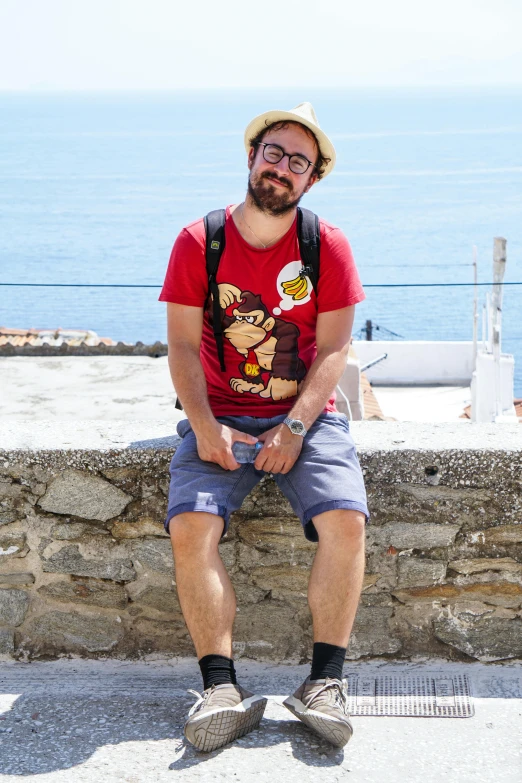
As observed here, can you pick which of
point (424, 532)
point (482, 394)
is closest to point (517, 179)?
point (482, 394)

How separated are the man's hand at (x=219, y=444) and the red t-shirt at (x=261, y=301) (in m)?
0.15

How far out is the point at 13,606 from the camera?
113 inches

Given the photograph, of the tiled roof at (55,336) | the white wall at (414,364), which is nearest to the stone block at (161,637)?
the tiled roof at (55,336)

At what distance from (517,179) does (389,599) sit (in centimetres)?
17810

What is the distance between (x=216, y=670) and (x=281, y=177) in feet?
4.44

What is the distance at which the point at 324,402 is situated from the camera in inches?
104

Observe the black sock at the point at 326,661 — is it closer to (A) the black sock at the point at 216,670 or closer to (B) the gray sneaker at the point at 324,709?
(B) the gray sneaker at the point at 324,709

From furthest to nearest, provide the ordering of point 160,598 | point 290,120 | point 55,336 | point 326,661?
point 55,336 → point 160,598 → point 290,120 → point 326,661

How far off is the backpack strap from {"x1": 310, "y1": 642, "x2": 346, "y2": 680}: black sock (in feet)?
2.77

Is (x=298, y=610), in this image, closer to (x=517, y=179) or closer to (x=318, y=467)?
(x=318, y=467)

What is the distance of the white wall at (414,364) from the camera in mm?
35844

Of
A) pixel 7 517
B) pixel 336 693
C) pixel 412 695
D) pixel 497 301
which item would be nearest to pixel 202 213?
pixel 497 301

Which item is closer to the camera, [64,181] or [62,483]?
[62,483]

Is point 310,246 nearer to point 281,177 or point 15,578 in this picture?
point 281,177
